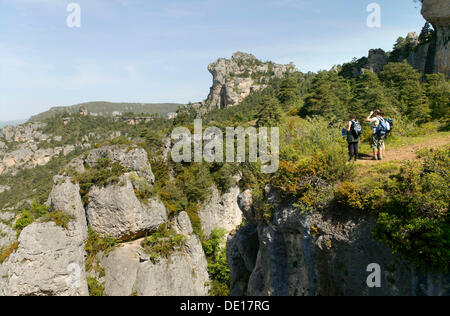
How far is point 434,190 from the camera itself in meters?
4.84

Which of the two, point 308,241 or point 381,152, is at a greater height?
point 381,152

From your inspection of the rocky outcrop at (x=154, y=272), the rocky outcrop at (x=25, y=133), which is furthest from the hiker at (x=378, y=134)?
the rocky outcrop at (x=25, y=133)

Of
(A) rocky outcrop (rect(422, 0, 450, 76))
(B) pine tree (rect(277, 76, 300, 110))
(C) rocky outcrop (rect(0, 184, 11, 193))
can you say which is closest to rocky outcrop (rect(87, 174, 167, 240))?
(B) pine tree (rect(277, 76, 300, 110))

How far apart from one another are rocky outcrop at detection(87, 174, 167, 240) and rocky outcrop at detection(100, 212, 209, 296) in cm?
181

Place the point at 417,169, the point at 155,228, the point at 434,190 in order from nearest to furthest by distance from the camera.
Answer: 1. the point at 434,190
2. the point at 417,169
3. the point at 155,228

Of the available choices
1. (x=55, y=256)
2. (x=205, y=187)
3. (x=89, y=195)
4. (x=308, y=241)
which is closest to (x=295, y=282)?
(x=308, y=241)

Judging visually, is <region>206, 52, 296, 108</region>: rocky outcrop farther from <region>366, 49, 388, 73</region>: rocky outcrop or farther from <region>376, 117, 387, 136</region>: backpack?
<region>376, 117, 387, 136</region>: backpack

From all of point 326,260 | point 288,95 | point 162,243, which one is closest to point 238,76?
point 288,95

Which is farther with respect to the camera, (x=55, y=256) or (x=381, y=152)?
(x=55, y=256)

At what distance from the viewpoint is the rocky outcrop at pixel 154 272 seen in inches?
826

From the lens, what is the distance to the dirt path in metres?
7.77

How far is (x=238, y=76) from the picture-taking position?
97.5 metres

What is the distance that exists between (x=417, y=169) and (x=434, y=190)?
1005mm

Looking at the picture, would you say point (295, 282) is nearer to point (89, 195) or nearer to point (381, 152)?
point (381, 152)
